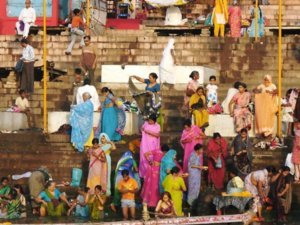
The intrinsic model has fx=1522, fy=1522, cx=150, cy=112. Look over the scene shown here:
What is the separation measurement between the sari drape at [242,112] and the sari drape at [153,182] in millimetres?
1923

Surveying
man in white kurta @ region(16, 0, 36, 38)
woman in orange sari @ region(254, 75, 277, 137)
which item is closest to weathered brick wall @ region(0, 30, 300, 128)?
man in white kurta @ region(16, 0, 36, 38)

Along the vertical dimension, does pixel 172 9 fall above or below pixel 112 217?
above

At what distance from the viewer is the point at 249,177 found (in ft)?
76.9

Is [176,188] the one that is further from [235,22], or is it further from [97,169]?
[235,22]

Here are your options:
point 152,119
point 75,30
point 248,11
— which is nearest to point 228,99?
point 152,119

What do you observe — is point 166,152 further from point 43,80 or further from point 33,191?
point 43,80

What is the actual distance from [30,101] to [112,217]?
504 centimetres

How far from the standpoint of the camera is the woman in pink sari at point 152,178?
931 inches

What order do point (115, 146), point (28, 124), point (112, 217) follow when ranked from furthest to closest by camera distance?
1. point (28, 124)
2. point (115, 146)
3. point (112, 217)

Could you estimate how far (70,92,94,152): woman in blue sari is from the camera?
25.1 meters

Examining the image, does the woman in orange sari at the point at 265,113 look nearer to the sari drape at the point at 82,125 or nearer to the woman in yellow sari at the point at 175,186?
the woman in yellow sari at the point at 175,186

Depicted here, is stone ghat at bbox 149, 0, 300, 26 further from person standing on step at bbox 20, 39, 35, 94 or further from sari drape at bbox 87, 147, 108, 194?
sari drape at bbox 87, 147, 108, 194

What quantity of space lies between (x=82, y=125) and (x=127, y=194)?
2.33m

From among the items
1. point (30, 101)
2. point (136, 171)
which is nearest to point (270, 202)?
point (136, 171)
